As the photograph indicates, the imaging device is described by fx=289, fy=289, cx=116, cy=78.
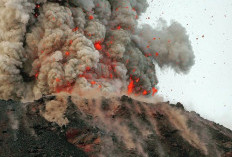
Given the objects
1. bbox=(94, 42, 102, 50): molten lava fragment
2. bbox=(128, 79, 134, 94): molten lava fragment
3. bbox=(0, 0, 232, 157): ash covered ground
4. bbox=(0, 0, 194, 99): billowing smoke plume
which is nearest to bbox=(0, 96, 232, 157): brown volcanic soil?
bbox=(0, 0, 232, 157): ash covered ground

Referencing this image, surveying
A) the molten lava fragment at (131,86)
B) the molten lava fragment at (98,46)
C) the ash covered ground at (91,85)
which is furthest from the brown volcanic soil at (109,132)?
the molten lava fragment at (131,86)

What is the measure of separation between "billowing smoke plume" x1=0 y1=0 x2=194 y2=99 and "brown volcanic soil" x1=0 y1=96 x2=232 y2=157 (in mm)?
11339

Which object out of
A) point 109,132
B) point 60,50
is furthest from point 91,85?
point 109,132

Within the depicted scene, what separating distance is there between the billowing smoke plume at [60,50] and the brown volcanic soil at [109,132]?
11339mm

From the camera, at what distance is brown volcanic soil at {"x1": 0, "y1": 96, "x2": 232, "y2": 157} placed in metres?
16.0

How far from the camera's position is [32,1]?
35.2 meters

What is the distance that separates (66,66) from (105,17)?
14.1 meters

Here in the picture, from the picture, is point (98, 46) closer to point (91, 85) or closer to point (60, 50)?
point (60, 50)

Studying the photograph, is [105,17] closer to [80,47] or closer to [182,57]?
[80,47]

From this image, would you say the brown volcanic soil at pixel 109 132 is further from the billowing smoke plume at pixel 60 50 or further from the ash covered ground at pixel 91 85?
the billowing smoke plume at pixel 60 50

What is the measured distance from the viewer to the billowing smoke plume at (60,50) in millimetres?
32688

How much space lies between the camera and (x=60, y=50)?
34906 mm

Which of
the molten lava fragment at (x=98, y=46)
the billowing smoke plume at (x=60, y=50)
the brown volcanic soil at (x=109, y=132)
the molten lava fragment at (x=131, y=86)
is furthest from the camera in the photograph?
the molten lava fragment at (x=131, y=86)

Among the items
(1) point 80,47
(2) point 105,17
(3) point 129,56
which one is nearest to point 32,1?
(1) point 80,47
